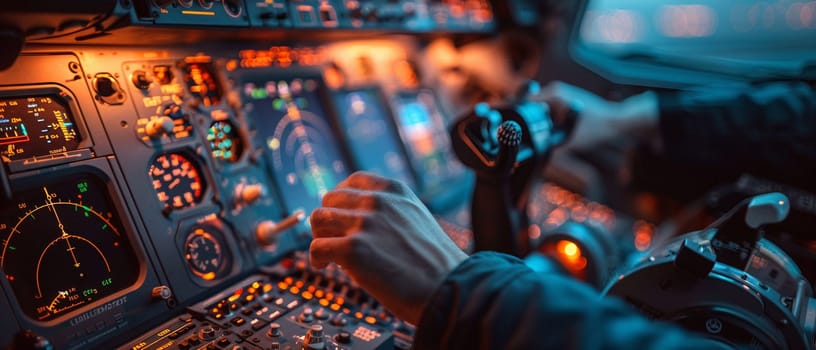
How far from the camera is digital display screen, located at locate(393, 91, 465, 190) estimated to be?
2.62 m

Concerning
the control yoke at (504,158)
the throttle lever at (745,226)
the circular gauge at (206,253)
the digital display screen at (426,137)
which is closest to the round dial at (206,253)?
the circular gauge at (206,253)

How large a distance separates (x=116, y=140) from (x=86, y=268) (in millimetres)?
349

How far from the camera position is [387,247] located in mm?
900

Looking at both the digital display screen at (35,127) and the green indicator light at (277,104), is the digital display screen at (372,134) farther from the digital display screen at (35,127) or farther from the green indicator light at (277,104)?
the digital display screen at (35,127)

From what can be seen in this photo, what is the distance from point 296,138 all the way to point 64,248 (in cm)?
95

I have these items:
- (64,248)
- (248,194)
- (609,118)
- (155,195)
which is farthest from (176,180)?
(609,118)

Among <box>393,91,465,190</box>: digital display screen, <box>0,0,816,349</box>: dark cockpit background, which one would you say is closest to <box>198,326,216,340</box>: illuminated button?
<box>0,0,816,349</box>: dark cockpit background

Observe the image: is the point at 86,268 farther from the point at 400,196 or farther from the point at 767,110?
the point at 767,110

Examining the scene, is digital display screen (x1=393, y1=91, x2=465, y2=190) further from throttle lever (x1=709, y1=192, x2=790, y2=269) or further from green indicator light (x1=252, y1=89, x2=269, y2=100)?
throttle lever (x1=709, y1=192, x2=790, y2=269)

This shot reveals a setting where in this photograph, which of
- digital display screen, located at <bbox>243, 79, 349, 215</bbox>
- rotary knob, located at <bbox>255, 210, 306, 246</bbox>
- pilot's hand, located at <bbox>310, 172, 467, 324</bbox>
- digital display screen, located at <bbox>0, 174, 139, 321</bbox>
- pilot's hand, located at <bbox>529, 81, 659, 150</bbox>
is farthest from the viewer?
pilot's hand, located at <bbox>529, 81, 659, 150</bbox>

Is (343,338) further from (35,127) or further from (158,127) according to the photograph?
(35,127)

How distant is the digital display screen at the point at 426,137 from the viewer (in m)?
2.62

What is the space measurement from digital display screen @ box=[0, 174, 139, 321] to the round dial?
161mm

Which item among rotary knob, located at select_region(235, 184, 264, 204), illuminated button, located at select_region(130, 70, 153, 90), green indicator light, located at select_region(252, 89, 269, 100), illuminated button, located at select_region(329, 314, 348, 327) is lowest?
illuminated button, located at select_region(329, 314, 348, 327)
